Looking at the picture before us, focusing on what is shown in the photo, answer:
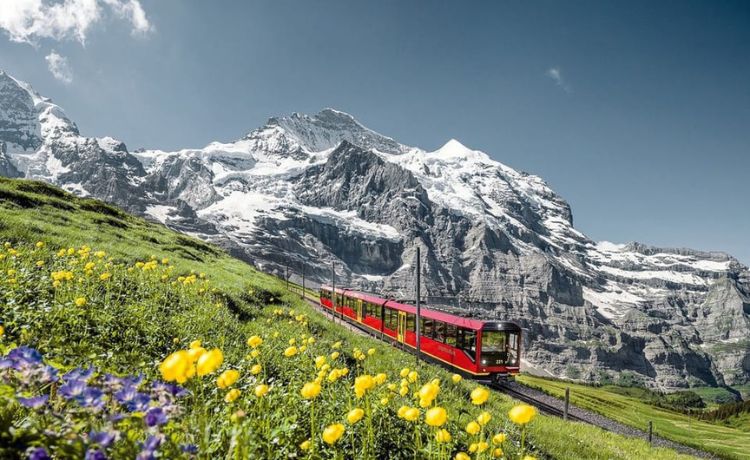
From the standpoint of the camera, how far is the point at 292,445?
4012 mm

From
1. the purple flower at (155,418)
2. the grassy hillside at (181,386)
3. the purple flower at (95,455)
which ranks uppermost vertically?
the purple flower at (155,418)

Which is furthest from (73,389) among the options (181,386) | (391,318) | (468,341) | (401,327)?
(391,318)

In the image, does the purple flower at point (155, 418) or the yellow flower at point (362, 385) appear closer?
the purple flower at point (155, 418)

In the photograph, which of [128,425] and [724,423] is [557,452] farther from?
[724,423]

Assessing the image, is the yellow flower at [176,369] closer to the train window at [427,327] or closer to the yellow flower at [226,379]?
the yellow flower at [226,379]

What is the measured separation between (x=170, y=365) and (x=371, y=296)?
38.2m

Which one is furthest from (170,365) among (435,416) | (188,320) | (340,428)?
(188,320)

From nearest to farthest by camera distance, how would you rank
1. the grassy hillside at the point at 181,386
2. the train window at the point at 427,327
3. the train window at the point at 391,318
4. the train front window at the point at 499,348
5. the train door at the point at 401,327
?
the grassy hillside at the point at 181,386
the train front window at the point at 499,348
the train window at the point at 427,327
the train door at the point at 401,327
the train window at the point at 391,318

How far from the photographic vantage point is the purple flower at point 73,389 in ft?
6.51

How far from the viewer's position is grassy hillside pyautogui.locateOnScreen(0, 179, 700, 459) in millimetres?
2100

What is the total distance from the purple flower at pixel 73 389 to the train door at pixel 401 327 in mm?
29078

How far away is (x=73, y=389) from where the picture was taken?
205 centimetres

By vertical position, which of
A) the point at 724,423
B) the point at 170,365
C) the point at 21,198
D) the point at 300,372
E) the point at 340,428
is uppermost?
the point at 21,198

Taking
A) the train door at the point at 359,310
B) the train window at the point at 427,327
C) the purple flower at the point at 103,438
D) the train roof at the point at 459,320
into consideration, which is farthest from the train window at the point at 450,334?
the purple flower at the point at 103,438
